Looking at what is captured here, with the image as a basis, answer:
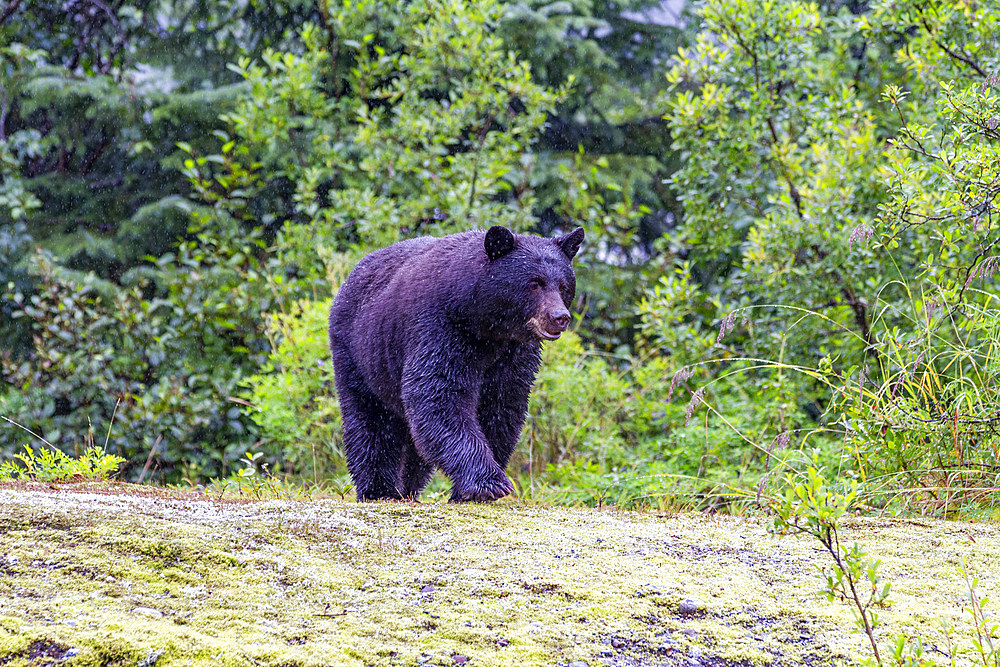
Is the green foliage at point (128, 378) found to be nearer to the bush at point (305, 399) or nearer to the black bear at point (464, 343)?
the bush at point (305, 399)

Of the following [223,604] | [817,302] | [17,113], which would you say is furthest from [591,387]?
[17,113]

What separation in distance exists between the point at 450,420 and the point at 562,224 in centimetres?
838

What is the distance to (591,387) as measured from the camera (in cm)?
796

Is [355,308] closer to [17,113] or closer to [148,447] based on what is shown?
[148,447]

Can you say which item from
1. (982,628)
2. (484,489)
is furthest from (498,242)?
(982,628)

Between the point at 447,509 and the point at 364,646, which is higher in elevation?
the point at 364,646

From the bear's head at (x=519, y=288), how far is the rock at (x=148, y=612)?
2510 mm

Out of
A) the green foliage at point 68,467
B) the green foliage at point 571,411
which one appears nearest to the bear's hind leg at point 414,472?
the green foliage at point 68,467

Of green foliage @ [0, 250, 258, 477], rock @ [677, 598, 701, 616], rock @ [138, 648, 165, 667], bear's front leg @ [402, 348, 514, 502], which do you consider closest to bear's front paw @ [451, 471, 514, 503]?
bear's front leg @ [402, 348, 514, 502]

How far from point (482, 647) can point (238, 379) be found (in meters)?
7.89

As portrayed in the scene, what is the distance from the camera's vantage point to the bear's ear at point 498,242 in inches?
177

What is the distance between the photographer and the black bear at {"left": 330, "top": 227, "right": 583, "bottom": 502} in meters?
4.49

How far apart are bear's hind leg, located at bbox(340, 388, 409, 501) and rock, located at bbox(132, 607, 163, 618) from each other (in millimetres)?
3006

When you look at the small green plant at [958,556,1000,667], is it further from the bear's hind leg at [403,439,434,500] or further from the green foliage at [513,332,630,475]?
the green foliage at [513,332,630,475]
